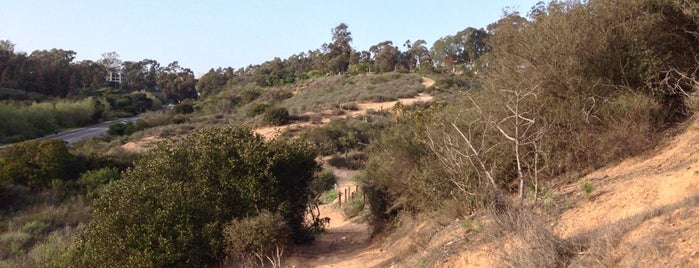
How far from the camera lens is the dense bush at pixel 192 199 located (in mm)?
9109

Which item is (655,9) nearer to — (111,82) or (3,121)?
(3,121)

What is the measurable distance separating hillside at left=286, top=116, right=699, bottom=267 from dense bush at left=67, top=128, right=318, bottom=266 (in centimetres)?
146

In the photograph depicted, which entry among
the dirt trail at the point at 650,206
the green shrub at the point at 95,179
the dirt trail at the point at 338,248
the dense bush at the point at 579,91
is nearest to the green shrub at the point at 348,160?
the dirt trail at the point at 338,248

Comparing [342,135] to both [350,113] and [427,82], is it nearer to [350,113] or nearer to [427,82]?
[350,113]

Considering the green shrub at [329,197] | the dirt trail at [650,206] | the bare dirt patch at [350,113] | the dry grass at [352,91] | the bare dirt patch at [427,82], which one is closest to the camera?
the dirt trail at [650,206]

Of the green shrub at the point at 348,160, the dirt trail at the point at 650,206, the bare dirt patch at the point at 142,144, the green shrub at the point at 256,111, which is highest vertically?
the dirt trail at the point at 650,206

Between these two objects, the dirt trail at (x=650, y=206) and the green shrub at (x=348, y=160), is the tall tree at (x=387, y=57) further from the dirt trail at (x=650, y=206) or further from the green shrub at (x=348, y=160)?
the dirt trail at (x=650, y=206)

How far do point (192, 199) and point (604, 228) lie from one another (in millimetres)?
7078

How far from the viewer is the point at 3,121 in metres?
39.3

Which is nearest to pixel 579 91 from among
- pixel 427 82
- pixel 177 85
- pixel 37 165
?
pixel 37 165

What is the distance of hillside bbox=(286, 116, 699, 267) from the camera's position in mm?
4402

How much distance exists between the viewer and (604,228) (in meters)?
5.11

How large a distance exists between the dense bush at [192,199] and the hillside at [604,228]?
1.46m

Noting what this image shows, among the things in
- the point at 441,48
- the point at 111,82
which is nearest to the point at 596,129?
the point at 441,48
